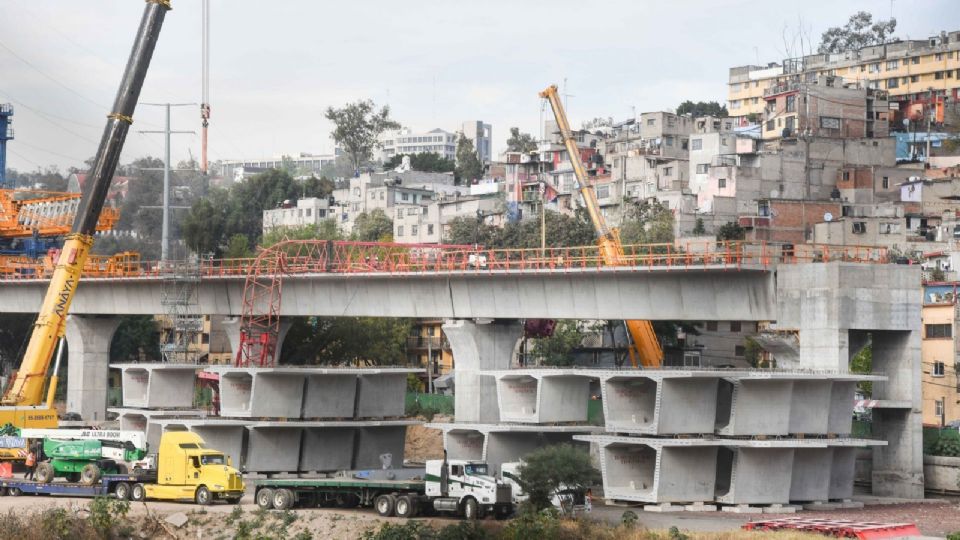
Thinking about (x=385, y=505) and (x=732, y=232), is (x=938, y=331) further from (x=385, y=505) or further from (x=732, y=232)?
(x=385, y=505)

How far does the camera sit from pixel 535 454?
2082 inches

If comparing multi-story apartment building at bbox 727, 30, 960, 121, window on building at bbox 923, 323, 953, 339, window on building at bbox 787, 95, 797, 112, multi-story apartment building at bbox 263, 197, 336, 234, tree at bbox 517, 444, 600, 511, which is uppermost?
multi-story apartment building at bbox 727, 30, 960, 121

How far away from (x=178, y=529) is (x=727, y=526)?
19243 millimetres

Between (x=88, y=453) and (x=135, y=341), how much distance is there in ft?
220

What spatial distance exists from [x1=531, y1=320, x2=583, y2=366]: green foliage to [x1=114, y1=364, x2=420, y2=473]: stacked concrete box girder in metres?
26.1

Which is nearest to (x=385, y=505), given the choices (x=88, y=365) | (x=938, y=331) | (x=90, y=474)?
(x=90, y=474)

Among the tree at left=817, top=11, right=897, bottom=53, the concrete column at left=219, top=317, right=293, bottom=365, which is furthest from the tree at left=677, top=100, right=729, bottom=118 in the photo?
the concrete column at left=219, top=317, right=293, bottom=365

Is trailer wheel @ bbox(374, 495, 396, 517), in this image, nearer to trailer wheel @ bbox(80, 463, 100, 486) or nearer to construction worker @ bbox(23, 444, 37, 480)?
trailer wheel @ bbox(80, 463, 100, 486)

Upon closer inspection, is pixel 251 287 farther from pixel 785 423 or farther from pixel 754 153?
pixel 754 153

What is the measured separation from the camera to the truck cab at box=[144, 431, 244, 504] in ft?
184

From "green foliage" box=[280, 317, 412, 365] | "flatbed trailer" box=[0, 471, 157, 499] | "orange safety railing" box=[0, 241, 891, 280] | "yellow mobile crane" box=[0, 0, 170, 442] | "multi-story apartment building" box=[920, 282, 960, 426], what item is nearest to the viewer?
"flatbed trailer" box=[0, 471, 157, 499]

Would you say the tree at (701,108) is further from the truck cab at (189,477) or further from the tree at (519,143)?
the truck cab at (189,477)

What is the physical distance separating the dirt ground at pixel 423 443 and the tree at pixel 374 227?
5218 cm

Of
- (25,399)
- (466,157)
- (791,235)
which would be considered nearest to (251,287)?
(25,399)
